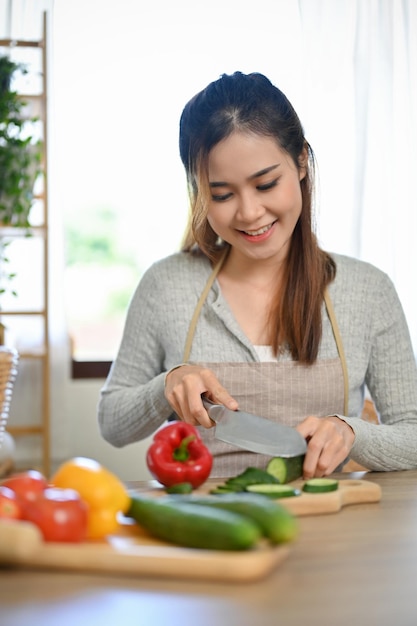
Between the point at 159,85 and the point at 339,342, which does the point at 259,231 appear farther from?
the point at 159,85

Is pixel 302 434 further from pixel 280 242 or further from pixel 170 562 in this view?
pixel 170 562

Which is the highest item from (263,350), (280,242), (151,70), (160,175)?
(151,70)

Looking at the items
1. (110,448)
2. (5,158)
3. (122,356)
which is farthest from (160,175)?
(122,356)

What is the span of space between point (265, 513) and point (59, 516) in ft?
0.82

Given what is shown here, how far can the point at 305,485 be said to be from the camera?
145 cm

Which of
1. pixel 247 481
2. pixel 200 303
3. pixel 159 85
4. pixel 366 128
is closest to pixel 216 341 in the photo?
pixel 200 303

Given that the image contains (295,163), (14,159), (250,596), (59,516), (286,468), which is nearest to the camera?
(250,596)

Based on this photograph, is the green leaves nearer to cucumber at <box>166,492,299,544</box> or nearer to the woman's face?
the woman's face

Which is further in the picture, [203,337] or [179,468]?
[203,337]

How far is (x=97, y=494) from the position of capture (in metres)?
1.17

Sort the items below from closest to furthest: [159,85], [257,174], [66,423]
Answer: [257,174] → [66,423] → [159,85]

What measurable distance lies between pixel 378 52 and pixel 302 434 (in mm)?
2674

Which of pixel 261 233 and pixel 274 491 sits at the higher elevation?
pixel 261 233

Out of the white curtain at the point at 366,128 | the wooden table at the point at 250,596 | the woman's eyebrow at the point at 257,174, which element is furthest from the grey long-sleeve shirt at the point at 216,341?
the white curtain at the point at 366,128
